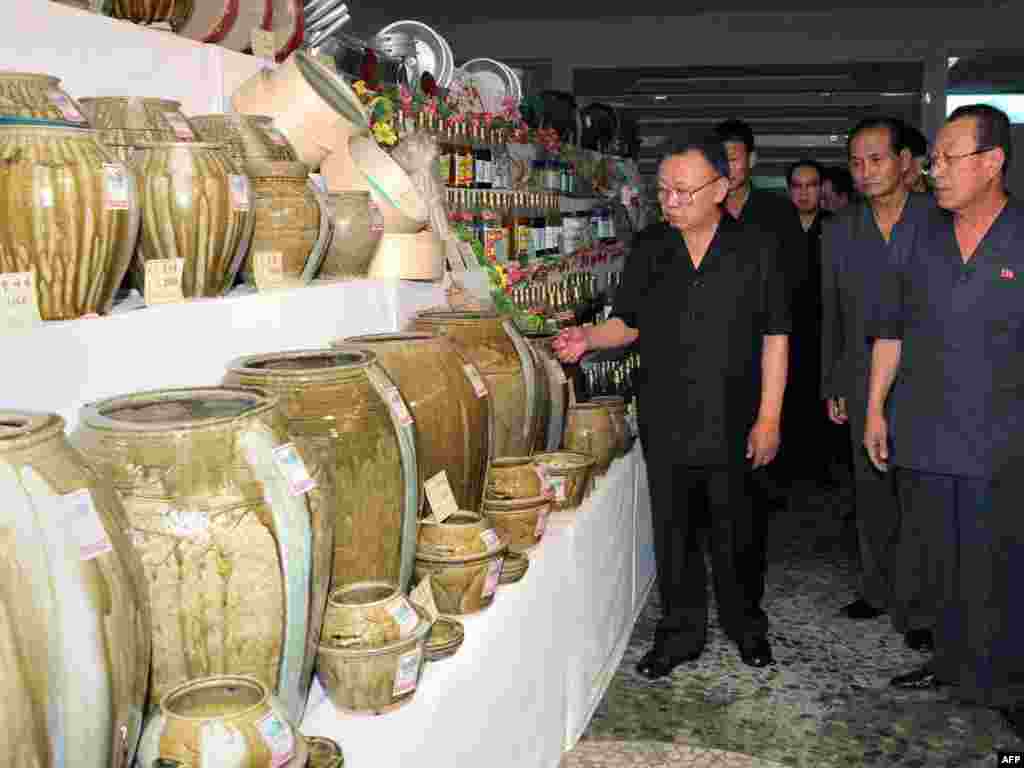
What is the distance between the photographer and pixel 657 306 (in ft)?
9.46

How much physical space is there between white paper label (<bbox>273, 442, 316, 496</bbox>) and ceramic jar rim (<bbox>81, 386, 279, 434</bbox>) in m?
0.05

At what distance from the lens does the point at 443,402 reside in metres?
1.77

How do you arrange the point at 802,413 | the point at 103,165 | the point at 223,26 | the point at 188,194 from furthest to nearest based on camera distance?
the point at 802,413, the point at 223,26, the point at 188,194, the point at 103,165

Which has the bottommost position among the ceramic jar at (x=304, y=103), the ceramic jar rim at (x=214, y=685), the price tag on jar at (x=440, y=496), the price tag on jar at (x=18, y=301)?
the ceramic jar rim at (x=214, y=685)

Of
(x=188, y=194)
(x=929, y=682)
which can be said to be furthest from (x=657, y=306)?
(x=188, y=194)

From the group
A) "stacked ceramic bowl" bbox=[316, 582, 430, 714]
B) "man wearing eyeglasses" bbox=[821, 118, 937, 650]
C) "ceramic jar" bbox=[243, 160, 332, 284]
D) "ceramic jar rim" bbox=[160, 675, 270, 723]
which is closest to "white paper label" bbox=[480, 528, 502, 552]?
"stacked ceramic bowl" bbox=[316, 582, 430, 714]

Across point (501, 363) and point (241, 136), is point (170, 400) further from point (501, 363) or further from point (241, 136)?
point (501, 363)

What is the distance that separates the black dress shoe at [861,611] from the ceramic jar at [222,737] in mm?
2847

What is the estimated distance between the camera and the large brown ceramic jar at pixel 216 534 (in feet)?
3.67

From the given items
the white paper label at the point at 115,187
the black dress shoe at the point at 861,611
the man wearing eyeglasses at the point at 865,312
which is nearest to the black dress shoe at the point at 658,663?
the man wearing eyeglasses at the point at 865,312

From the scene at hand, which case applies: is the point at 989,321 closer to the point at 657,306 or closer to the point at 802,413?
the point at 657,306

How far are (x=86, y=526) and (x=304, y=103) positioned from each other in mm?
1324

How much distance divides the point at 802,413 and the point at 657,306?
10.0ft

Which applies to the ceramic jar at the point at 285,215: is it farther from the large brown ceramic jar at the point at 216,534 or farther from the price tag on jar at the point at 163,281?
the large brown ceramic jar at the point at 216,534
